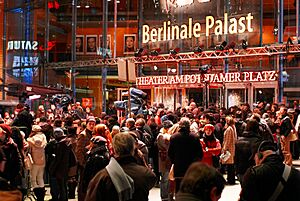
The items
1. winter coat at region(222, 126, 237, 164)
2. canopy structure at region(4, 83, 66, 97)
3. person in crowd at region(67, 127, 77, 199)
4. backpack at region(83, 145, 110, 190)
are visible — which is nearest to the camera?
backpack at region(83, 145, 110, 190)

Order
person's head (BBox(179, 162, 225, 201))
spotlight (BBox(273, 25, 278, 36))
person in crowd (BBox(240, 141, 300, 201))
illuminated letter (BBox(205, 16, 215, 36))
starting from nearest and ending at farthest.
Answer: person's head (BBox(179, 162, 225, 201)) < person in crowd (BBox(240, 141, 300, 201)) < spotlight (BBox(273, 25, 278, 36)) < illuminated letter (BBox(205, 16, 215, 36))

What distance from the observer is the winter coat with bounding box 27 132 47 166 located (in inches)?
358

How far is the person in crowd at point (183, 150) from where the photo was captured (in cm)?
746

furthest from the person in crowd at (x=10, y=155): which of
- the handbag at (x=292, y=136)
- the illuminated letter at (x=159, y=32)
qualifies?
the illuminated letter at (x=159, y=32)

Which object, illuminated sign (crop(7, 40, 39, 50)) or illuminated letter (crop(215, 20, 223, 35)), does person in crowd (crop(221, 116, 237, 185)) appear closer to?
illuminated letter (crop(215, 20, 223, 35))

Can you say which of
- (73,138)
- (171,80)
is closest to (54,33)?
(171,80)

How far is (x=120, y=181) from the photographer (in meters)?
4.18

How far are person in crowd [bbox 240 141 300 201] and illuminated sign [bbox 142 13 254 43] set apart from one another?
15.1m

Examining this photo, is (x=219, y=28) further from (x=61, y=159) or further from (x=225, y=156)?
(x=61, y=159)

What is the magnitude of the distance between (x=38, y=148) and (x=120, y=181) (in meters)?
5.20

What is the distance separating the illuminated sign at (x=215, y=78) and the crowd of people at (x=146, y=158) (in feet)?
5.07

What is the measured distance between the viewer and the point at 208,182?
2.98 m

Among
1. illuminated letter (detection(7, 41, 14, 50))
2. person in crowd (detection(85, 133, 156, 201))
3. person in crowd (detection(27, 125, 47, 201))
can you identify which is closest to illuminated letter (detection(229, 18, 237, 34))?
person in crowd (detection(27, 125, 47, 201))

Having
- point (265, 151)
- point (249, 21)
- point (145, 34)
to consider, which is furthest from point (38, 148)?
point (145, 34)
